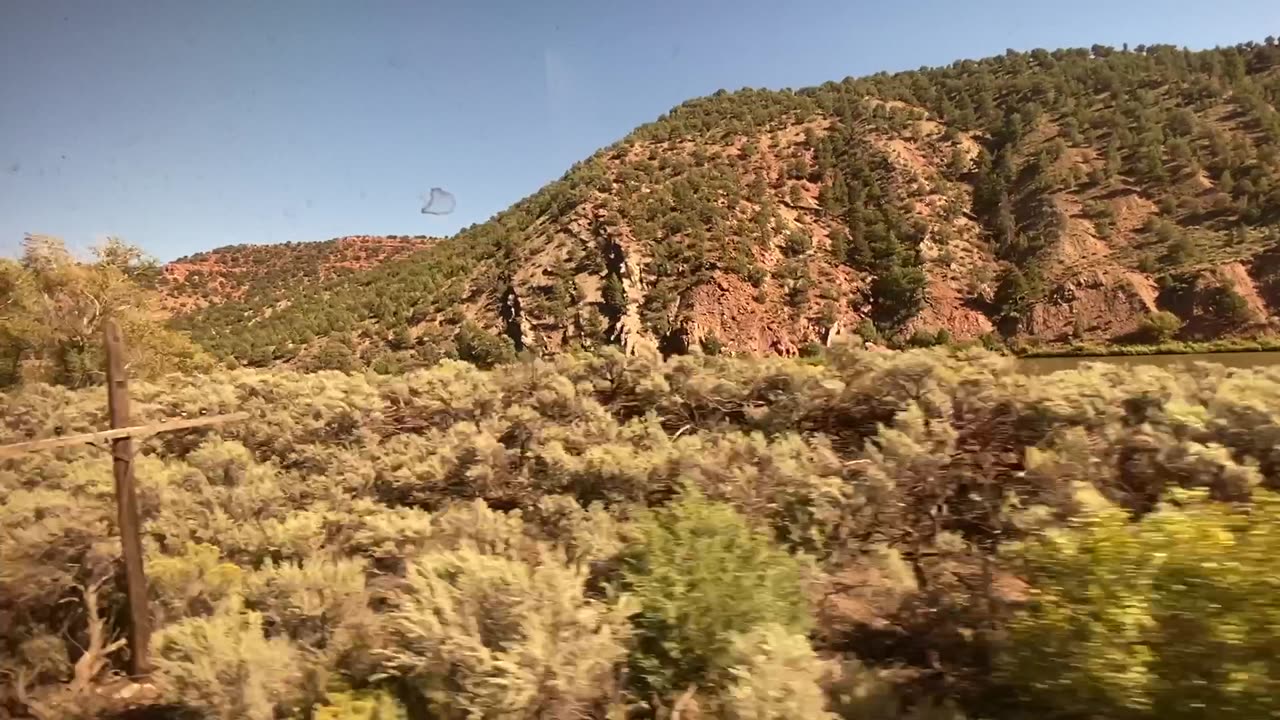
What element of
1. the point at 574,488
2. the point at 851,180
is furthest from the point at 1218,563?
the point at 851,180

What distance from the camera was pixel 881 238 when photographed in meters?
43.5

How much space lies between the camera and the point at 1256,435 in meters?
5.39

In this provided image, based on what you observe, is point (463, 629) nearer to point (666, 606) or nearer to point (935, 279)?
point (666, 606)

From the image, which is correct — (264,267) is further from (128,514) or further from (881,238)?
(128,514)

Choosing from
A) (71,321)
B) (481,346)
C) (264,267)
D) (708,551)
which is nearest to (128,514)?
(708,551)

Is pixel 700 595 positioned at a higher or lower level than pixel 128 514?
lower

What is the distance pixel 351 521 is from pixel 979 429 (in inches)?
275

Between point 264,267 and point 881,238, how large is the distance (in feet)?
171

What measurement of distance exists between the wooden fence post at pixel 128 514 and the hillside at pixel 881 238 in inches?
1021

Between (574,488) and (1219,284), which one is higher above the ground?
(1219,284)

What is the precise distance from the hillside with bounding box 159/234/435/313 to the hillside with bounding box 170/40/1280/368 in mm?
3031

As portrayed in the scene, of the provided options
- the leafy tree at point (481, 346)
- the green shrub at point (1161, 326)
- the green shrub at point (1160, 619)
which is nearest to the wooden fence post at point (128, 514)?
the green shrub at point (1160, 619)

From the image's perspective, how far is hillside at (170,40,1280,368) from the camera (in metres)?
36.7

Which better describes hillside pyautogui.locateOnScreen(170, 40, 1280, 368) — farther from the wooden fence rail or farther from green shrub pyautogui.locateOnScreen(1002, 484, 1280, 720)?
green shrub pyautogui.locateOnScreen(1002, 484, 1280, 720)
